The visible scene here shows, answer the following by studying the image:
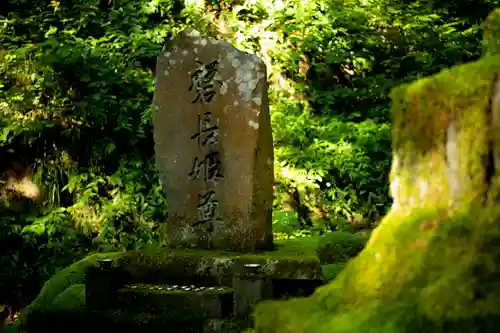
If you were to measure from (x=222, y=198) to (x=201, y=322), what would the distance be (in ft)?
3.60

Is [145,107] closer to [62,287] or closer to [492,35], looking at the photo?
[62,287]

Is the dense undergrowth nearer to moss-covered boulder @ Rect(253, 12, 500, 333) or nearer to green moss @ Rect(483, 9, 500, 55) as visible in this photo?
green moss @ Rect(483, 9, 500, 55)

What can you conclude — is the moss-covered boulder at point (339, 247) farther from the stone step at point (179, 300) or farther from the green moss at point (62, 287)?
the green moss at point (62, 287)

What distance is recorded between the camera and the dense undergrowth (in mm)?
8273

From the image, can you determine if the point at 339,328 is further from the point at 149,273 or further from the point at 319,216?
the point at 319,216

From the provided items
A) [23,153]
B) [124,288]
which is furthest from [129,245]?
[124,288]

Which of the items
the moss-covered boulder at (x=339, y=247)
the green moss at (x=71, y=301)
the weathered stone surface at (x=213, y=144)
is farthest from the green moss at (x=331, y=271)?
the green moss at (x=71, y=301)

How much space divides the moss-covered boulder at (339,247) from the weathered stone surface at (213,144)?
139 cm

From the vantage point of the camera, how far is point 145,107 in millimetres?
8586

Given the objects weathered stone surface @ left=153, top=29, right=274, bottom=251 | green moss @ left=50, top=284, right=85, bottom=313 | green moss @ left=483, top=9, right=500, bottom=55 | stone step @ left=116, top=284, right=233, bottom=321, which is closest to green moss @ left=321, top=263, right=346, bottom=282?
weathered stone surface @ left=153, top=29, right=274, bottom=251

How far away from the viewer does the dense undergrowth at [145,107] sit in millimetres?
8273

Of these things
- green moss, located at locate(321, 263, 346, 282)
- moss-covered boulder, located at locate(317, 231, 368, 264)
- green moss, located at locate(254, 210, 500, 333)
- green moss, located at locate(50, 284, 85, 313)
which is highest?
green moss, located at locate(254, 210, 500, 333)

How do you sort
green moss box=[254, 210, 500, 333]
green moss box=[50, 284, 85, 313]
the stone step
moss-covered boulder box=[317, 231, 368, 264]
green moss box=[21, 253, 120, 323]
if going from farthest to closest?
moss-covered boulder box=[317, 231, 368, 264], green moss box=[21, 253, 120, 323], green moss box=[50, 284, 85, 313], the stone step, green moss box=[254, 210, 500, 333]

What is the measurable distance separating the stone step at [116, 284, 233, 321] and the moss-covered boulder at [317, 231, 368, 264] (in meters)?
2.02
